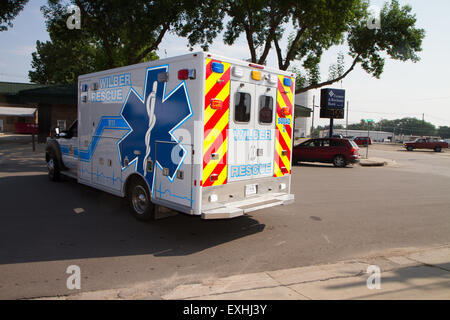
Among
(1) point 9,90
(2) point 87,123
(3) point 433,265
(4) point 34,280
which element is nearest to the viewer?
(4) point 34,280

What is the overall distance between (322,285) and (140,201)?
3.97m

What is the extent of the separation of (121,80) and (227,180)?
307 centimetres

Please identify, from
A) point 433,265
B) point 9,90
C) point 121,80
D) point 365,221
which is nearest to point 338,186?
point 365,221

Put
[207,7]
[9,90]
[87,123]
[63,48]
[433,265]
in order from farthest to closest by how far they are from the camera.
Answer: [63,48], [9,90], [207,7], [87,123], [433,265]

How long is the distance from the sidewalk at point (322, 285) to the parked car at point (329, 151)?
47.9 feet

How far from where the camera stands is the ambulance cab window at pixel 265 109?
658cm

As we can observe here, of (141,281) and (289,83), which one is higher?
(289,83)

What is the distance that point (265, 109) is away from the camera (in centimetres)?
668
